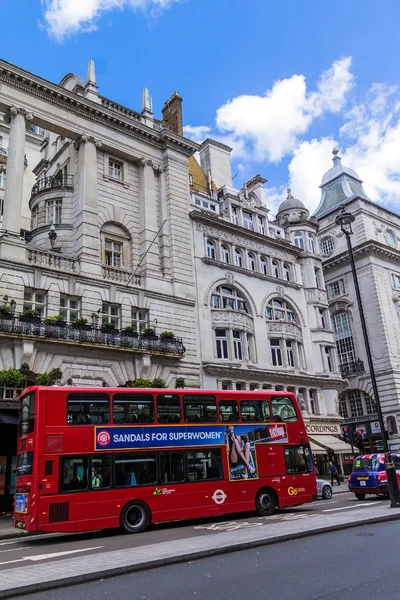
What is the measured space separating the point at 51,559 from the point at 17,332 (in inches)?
545

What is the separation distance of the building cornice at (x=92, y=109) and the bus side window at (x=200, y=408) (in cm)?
2102

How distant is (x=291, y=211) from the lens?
4600 centimetres

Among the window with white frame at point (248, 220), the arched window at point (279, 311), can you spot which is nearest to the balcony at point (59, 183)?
the window with white frame at point (248, 220)

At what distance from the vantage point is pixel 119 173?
32.8m

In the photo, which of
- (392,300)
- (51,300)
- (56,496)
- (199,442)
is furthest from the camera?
(392,300)

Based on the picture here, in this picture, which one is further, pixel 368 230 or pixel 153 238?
pixel 368 230

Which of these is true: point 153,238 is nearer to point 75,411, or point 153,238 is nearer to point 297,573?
point 75,411

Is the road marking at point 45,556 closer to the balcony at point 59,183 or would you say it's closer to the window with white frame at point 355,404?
the balcony at point 59,183

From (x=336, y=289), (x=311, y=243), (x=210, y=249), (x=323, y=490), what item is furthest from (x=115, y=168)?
(x=336, y=289)

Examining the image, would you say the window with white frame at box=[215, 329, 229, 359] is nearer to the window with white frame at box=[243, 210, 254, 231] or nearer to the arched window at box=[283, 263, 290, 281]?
the arched window at box=[283, 263, 290, 281]

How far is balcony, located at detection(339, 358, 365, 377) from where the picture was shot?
49.6 m

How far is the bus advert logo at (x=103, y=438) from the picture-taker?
1465 cm

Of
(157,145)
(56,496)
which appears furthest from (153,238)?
(56,496)

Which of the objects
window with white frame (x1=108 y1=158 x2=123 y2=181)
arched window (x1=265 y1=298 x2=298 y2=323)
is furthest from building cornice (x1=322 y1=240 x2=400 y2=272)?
window with white frame (x1=108 y1=158 x2=123 y2=181)
